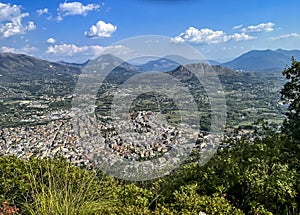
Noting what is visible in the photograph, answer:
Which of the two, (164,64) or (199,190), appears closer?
(199,190)

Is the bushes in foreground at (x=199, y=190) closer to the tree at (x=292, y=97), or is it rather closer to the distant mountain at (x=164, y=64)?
the tree at (x=292, y=97)

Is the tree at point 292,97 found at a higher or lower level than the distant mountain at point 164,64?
lower

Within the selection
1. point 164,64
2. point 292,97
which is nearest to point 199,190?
point 292,97

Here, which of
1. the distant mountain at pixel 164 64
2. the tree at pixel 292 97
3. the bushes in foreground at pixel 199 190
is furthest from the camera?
the distant mountain at pixel 164 64

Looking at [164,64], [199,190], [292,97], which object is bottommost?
[199,190]

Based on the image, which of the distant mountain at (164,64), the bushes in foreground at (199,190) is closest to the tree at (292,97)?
the bushes in foreground at (199,190)

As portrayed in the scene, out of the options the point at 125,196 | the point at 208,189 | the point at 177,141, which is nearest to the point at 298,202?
the point at 208,189

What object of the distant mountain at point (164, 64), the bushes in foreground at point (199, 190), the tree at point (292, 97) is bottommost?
the bushes in foreground at point (199, 190)

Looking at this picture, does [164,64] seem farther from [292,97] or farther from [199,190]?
[199,190]

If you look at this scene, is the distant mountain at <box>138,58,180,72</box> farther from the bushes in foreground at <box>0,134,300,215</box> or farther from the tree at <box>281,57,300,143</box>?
the tree at <box>281,57,300,143</box>

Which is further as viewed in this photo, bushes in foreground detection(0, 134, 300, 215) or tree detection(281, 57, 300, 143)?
tree detection(281, 57, 300, 143)

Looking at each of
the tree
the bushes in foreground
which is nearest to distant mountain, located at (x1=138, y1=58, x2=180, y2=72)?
the bushes in foreground

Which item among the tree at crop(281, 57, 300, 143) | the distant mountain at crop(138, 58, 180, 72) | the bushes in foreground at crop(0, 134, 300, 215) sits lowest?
the bushes in foreground at crop(0, 134, 300, 215)

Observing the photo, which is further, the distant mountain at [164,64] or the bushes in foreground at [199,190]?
the distant mountain at [164,64]
